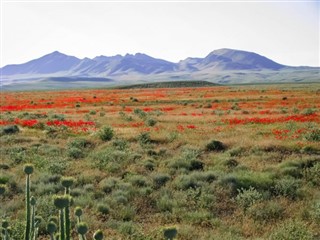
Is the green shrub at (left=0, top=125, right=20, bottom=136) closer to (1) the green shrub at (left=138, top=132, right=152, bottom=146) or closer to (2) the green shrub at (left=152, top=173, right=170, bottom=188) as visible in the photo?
(1) the green shrub at (left=138, top=132, right=152, bottom=146)

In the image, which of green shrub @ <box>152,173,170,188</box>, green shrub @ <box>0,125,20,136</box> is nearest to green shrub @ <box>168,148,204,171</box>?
green shrub @ <box>152,173,170,188</box>

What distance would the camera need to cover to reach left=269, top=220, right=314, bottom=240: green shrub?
8.62m

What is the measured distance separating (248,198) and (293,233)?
2743 millimetres

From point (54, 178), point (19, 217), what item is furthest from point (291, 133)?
point (19, 217)

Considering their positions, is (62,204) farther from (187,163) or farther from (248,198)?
(187,163)

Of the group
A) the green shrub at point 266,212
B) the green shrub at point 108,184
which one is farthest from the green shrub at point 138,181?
the green shrub at point 266,212

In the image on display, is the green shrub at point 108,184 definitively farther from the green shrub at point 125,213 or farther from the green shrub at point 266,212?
the green shrub at point 266,212

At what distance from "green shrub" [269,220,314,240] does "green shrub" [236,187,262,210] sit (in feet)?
Result: 6.48

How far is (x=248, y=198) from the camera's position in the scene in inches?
449

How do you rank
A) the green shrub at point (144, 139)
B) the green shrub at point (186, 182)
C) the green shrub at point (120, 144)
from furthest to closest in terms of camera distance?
the green shrub at point (144, 139)
the green shrub at point (120, 144)
the green shrub at point (186, 182)

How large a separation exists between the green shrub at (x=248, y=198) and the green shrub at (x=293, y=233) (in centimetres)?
198

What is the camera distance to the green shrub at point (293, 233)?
8617 millimetres

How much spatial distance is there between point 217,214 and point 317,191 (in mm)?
3586

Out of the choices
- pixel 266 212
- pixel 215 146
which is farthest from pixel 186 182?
pixel 215 146
